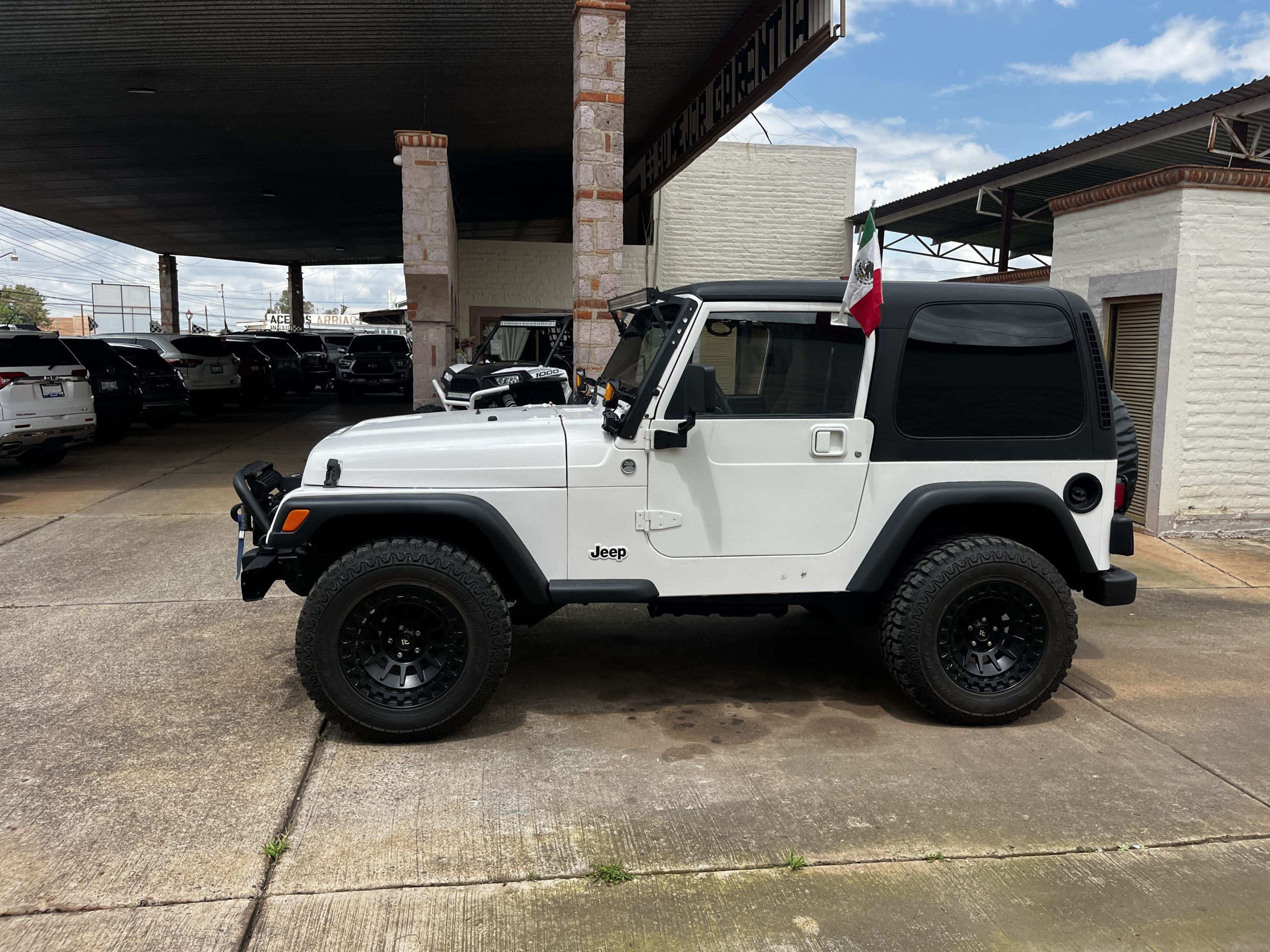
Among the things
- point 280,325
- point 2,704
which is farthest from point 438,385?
point 280,325

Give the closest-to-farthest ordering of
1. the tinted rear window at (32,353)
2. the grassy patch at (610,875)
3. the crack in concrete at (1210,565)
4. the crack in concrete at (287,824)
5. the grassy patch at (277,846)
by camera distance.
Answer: the crack in concrete at (287,824), the grassy patch at (610,875), the grassy patch at (277,846), the crack in concrete at (1210,565), the tinted rear window at (32,353)

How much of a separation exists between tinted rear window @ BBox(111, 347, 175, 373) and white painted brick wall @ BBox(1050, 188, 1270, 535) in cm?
1428

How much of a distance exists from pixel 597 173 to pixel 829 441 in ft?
21.7

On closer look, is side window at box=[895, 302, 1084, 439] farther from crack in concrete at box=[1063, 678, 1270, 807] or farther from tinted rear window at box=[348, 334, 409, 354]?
tinted rear window at box=[348, 334, 409, 354]

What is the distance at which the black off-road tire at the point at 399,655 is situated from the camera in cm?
411

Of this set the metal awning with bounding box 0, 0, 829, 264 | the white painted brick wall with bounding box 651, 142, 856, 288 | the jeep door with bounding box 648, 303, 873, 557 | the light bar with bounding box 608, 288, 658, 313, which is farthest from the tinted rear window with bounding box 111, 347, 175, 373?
the jeep door with bounding box 648, 303, 873, 557

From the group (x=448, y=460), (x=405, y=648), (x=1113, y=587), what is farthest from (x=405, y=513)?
(x=1113, y=587)

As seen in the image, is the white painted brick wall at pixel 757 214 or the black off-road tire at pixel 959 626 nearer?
the black off-road tire at pixel 959 626

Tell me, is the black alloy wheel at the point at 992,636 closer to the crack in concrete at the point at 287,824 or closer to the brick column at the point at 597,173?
the crack in concrete at the point at 287,824

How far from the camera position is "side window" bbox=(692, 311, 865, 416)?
4383mm

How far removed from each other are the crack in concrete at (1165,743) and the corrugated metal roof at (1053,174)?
27.3ft

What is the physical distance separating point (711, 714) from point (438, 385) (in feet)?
26.8

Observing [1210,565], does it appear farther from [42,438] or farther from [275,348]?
[275,348]

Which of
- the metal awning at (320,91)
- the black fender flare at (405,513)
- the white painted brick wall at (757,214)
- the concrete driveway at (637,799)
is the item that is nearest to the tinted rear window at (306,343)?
the metal awning at (320,91)
